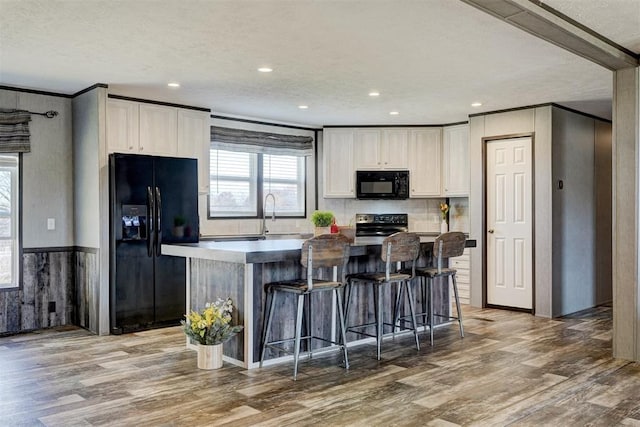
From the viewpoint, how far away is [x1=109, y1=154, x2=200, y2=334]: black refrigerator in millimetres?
5375

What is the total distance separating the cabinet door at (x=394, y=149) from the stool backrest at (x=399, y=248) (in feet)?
10.5

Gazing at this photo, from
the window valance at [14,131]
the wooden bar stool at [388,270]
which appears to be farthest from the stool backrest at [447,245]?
the window valance at [14,131]

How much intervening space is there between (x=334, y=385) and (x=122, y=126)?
11.9 feet

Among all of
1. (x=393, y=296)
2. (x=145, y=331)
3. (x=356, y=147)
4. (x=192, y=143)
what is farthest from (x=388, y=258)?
(x=356, y=147)

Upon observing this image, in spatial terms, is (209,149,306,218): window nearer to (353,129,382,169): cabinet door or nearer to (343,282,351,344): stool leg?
(353,129,382,169): cabinet door

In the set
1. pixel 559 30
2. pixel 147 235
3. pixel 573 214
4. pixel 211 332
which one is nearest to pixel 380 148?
pixel 573 214

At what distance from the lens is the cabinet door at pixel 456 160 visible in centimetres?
741

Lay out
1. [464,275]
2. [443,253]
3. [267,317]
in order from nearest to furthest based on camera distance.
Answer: [267,317]
[443,253]
[464,275]

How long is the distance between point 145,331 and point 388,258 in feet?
8.70

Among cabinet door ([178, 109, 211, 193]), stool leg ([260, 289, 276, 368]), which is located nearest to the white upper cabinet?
cabinet door ([178, 109, 211, 193])

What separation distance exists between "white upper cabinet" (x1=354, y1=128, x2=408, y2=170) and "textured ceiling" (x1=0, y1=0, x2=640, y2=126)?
1181 millimetres

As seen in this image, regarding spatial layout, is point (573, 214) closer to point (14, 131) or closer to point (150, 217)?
point (150, 217)

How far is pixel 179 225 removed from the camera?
574 centimetres

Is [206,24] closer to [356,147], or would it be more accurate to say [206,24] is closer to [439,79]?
[439,79]
